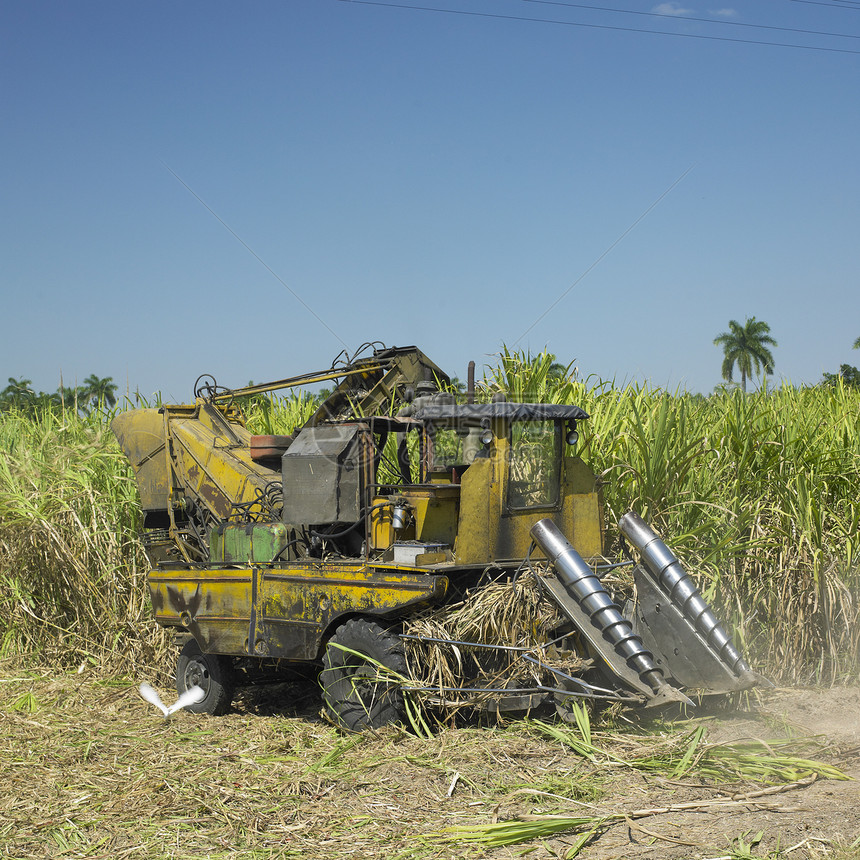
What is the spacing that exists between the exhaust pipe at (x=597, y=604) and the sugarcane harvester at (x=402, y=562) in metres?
0.01

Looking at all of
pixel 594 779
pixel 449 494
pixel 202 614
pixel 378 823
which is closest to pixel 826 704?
pixel 594 779

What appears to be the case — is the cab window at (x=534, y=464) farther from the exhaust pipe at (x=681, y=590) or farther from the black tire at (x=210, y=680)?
the black tire at (x=210, y=680)

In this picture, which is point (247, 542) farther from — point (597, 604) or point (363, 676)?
point (597, 604)

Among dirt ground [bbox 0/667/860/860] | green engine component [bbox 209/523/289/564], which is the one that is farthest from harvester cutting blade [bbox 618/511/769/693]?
green engine component [bbox 209/523/289/564]

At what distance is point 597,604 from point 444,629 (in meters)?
1.04

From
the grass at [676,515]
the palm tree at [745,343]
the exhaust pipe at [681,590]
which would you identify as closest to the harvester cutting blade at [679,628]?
the exhaust pipe at [681,590]

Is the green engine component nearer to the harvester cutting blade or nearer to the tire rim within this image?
the tire rim

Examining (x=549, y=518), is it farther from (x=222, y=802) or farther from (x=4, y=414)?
(x=4, y=414)

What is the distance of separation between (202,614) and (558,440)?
3287 millimetres

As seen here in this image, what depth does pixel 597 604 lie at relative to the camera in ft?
19.6

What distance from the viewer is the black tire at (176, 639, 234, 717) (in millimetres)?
7680

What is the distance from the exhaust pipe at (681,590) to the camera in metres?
6.12

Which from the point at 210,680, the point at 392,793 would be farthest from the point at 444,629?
the point at 210,680

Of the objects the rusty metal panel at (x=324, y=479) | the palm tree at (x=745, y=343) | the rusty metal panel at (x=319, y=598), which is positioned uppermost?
the palm tree at (x=745, y=343)
